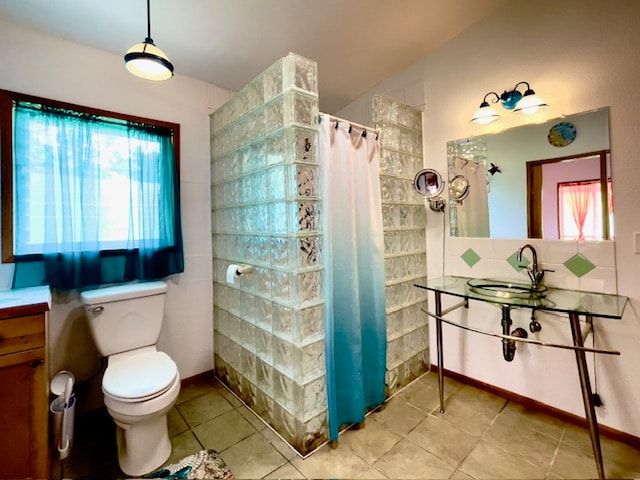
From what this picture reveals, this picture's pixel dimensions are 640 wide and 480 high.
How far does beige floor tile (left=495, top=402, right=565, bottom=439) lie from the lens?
168 centimetres

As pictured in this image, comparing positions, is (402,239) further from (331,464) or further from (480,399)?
(331,464)

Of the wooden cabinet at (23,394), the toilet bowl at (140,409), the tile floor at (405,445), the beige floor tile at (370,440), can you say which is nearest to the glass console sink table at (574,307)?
the tile floor at (405,445)

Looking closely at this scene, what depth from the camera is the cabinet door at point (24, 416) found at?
122 cm

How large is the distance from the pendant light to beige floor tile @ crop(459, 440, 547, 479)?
Answer: 2.41 metres

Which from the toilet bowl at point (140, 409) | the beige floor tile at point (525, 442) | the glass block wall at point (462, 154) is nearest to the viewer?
the toilet bowl at point (140, 409)

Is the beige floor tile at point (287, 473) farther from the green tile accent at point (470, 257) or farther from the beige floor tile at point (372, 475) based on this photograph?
the green tile accent at point (470, 257)

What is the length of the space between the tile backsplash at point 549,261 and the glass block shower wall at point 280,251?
47.0 inches

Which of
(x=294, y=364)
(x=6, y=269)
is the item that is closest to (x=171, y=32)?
(x=6, y=269)

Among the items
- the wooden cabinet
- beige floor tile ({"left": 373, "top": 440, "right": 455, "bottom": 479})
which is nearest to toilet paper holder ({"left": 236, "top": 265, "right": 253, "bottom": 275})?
the wooden cabinet

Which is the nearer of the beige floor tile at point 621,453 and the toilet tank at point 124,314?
the beige floor tile at point 621,453

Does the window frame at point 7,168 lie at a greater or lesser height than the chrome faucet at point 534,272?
greater

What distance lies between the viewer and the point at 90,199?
1814 millimetres

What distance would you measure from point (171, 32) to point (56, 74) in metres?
0.74

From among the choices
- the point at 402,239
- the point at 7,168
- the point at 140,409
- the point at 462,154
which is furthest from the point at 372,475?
the point at 7,168
